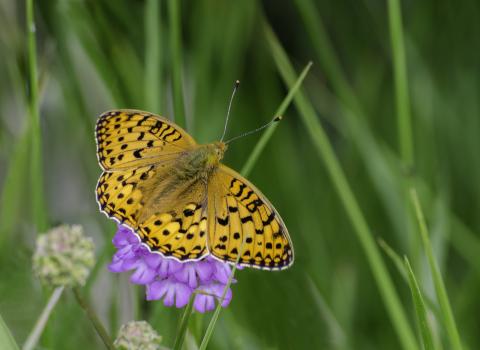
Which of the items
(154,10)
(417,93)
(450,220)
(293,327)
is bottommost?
(293,327)

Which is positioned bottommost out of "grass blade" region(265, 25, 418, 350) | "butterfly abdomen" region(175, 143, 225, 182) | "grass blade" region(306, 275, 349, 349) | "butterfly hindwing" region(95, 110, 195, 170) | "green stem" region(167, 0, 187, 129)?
"grass blade" region(306, 275, 349, 349)

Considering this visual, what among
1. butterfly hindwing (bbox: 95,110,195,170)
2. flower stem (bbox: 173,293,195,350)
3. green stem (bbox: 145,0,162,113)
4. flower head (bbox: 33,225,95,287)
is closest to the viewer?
flower head (bbox: 33,225,95,287)

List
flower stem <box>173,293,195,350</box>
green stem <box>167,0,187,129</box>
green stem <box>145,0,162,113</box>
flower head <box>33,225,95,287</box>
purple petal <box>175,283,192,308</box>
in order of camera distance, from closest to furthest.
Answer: flower head <box>33,225,95,287</box> < flower stem <box>173,293,195,350</box> < purple petal <box>175,283,192,308</box> < green stem <box>167,0,187,129</box> < green stem <box>145,0,162,113</box>

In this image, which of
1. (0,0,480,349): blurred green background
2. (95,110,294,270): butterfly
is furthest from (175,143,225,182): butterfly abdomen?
(0,0,480,349): blurred green background

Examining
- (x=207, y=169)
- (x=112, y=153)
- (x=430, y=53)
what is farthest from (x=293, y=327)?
(x=430, y=53)

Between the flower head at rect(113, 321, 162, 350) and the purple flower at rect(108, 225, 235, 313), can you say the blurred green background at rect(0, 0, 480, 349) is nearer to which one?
the purple flower at rect(108, 225, 235, 313)

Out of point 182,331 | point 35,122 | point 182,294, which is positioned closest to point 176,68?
point 35,122

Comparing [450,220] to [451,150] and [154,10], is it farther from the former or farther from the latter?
[154,10]
